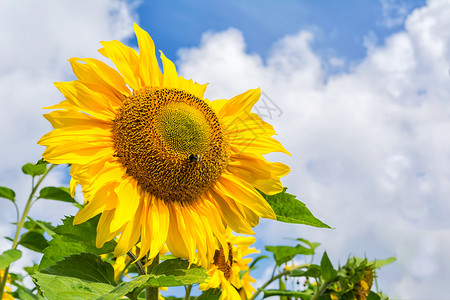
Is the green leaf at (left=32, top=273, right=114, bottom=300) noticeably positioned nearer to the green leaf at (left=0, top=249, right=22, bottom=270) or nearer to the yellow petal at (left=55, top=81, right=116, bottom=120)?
the yellow petal at (left=55, top=81, right=116, bottom=120)

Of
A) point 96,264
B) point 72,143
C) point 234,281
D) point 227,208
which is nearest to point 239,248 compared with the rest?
point 234,281

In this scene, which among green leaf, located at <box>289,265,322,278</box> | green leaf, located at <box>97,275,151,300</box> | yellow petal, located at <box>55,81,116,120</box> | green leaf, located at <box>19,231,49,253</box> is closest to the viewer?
green leaf, located at <box>97,275,151,300</box>

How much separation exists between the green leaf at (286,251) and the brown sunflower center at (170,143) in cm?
146

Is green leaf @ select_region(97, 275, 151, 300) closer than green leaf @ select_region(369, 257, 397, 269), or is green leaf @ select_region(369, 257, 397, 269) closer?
green leaf @ select_region(97, 275, 151, 300)

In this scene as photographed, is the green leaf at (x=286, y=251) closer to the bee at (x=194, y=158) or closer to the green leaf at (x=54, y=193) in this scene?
the green leaf at (x=54, y=193)

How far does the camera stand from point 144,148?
1710 millimetres

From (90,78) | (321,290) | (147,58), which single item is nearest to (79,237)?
(90,78)

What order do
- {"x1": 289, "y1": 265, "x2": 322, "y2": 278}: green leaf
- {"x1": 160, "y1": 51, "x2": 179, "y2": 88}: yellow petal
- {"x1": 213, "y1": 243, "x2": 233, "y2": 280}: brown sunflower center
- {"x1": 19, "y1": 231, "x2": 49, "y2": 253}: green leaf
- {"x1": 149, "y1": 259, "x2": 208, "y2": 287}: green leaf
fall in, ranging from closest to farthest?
{"x1": 149, "y1": 259, "x2": 208, "y2": 287}: green leaf → {"x1": 160, "y1": 51, "x2": 179, "y2": 88}: yellow petal → {"x1": 289, "y1": 265, "x2": 322, "y2": 278}: green leaf → {"x1": 213, "y1": 243, "x2": 233, "y2": 280}: brown sunflower center → {"x1": 19, "y1": 231, "x2": 49, "y2": 253}: green leaf

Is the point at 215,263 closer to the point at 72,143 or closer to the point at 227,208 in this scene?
the point at 227,208

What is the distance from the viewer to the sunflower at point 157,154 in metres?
1.57

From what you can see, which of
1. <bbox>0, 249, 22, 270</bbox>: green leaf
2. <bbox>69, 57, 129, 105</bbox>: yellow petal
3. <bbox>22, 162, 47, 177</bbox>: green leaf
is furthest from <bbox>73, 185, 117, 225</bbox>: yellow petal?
<bbox>22, 162, 47, 177</bbox>: green leaf

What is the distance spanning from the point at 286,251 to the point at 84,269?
69.7 inches

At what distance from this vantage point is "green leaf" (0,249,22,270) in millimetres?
2309

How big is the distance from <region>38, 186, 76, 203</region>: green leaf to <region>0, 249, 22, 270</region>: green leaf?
1.99 ft
